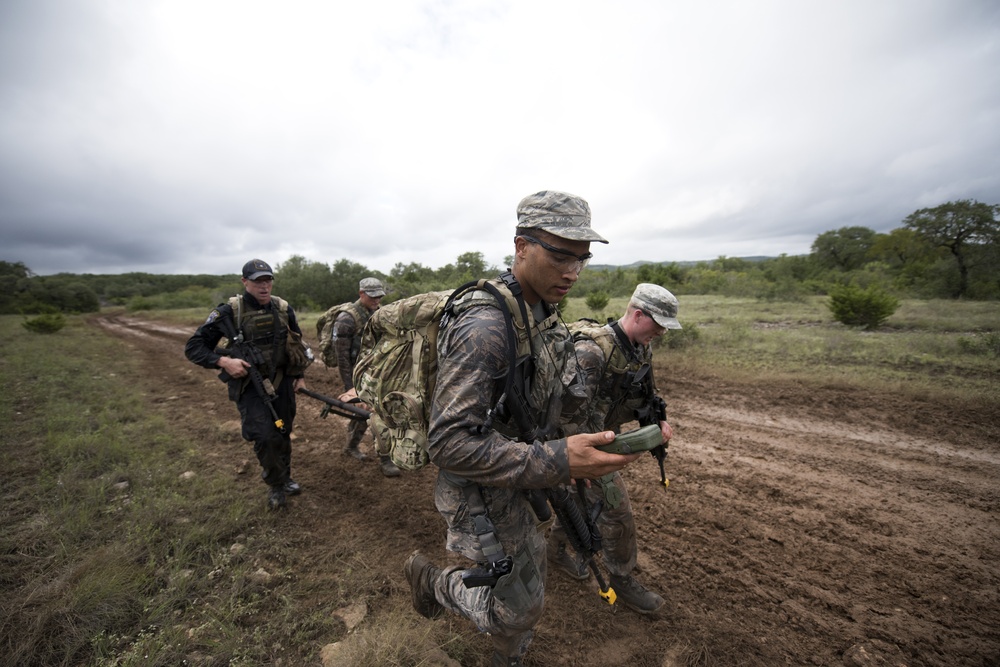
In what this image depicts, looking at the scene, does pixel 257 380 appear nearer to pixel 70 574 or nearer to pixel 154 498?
pixel 154 498

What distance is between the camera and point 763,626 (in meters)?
2.56

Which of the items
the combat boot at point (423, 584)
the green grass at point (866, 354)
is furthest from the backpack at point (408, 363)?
the green grass at point (866, 354)

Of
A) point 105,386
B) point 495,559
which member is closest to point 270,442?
point 495,559

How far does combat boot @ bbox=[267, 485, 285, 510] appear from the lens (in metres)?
3.70

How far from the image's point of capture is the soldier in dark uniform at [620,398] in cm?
270

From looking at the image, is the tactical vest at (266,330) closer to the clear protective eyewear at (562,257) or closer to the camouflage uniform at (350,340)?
the camouflage uniform at (350,340)

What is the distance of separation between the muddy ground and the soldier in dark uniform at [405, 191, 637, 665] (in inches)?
29.4

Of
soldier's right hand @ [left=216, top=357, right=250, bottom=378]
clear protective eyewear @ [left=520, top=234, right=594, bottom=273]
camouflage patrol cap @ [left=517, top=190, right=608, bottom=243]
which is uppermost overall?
camouflage patrol cap @ [left=517, top=190, right=608, bottom=243]

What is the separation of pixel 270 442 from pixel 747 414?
6510 mm

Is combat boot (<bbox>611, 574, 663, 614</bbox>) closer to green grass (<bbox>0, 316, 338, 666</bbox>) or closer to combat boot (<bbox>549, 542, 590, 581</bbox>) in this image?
combat boot (<bbox>549, 542, 590, 581</bbox>)

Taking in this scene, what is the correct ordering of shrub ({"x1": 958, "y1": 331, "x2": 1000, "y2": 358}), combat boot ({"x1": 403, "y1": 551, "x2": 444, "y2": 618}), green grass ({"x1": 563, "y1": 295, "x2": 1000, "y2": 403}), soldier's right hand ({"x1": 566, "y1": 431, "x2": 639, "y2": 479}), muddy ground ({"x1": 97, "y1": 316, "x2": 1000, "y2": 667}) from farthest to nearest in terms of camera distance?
shrub ({"x1": 958, "y1": 331, "x2": 1000, "y2": 358}) → green grass ({"x1": 563, "y1": 295, "x2": 1000, "y2": 403}) → muddy ground ({"x1": 97, "y1": 316, "x2": 1000, "y2": 667}) → combat boot ({"x1": 403, "y1": 551, "x2": 444, "y2": 618}) → soldier's right hand ({"x1": 566, "y1": 431, "x2": 639, "y2": 479})

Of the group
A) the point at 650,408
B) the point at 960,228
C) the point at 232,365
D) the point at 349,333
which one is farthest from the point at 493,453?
the point at 960,228

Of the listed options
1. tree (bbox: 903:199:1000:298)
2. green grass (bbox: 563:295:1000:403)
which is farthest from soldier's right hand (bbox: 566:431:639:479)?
tree (bbox: 903:199:1000:298)

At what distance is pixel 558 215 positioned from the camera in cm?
168
